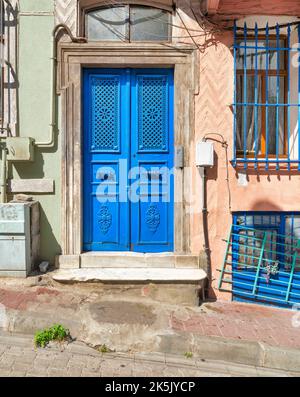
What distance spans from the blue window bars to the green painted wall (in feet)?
8.64

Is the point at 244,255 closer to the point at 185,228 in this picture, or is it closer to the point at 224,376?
the point at 185,228

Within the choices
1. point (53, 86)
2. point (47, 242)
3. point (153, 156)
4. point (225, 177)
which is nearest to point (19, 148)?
point (53, 86)

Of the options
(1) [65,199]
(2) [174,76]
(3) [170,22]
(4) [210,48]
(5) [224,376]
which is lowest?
(5) [224,376]

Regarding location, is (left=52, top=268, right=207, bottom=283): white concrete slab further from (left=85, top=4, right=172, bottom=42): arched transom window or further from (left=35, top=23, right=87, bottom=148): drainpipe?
(left=85, top=4, right=172, bottom=42): arched transom window

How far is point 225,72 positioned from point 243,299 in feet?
10.6

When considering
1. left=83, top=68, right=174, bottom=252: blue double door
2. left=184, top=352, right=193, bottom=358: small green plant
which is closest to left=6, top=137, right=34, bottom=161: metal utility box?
left=83, top=68, right=174, bottom=252: blue double door

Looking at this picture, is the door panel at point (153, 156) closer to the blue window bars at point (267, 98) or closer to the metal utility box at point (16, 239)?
the blue window bars at point (267, 98)

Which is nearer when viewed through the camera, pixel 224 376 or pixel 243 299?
pixel 224 376

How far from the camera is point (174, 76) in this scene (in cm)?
508

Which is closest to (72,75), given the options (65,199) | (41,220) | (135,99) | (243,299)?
(135,99)

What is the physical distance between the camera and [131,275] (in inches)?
182

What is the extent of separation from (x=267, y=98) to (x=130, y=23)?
7.47ft

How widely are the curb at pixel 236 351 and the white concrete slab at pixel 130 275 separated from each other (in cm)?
96

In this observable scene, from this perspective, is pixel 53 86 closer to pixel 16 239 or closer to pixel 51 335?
pixel 16 239
